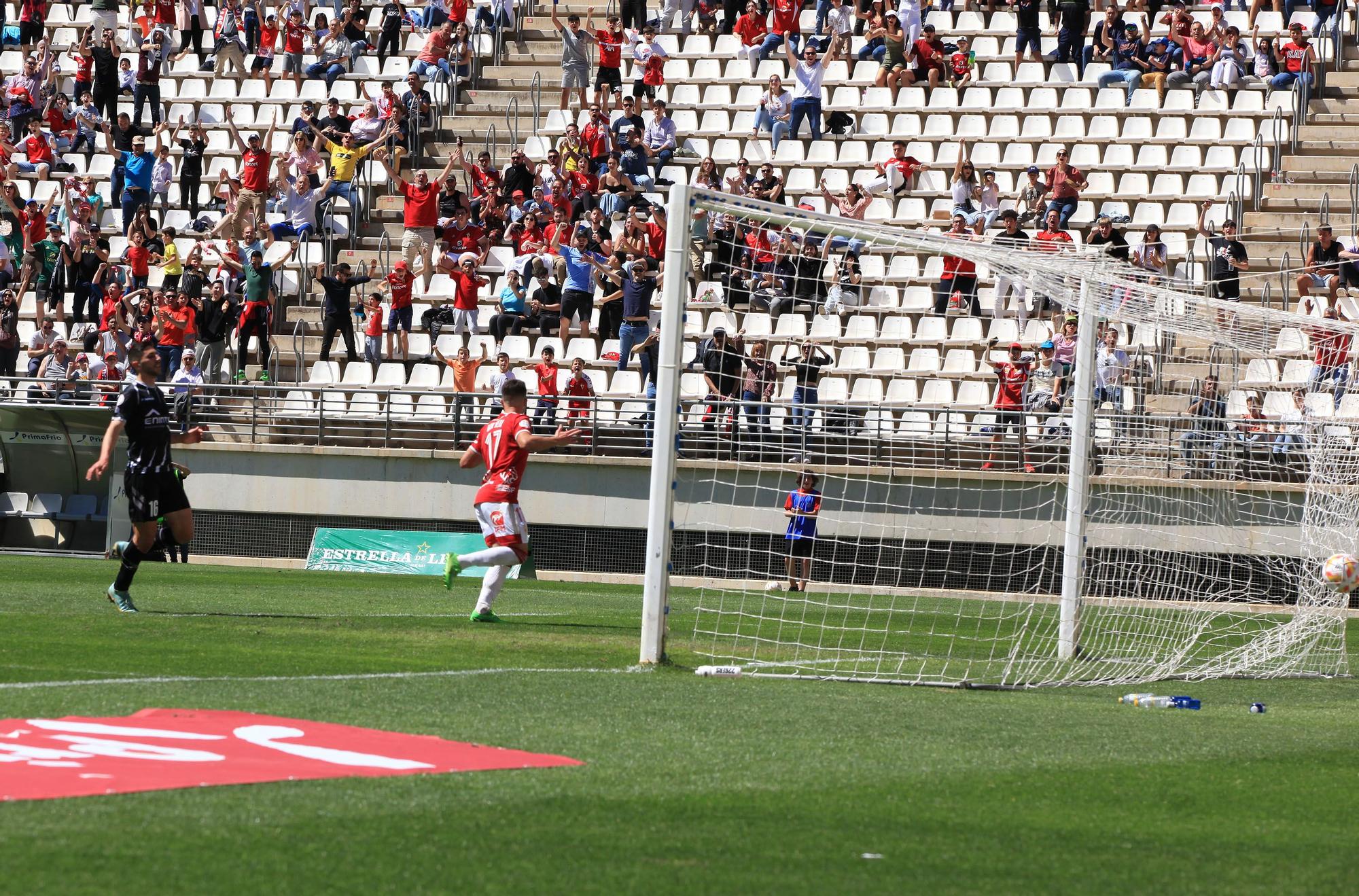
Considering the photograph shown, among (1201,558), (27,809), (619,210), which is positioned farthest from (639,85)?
(27,809)

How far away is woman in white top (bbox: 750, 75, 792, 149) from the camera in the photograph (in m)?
31.7

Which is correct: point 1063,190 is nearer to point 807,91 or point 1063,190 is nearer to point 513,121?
point 807,91

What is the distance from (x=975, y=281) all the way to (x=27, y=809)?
1839 centimetres

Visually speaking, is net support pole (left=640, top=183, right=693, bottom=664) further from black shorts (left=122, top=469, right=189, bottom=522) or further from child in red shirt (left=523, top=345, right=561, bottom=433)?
child in red shirt (left=523, top=345, right=561, bottom=433)

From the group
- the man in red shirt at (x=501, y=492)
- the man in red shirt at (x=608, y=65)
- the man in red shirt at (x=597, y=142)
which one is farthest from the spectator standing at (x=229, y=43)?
the man in red shirt at (x=501, y=492)

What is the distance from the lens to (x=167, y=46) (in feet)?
119

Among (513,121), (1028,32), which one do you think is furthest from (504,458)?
(513,121)

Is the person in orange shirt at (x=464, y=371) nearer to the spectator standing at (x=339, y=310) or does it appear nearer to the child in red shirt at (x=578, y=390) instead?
the child in red shirt at (x=578, y=390)

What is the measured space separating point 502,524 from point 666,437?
332cm

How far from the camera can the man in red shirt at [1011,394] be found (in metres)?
22.6

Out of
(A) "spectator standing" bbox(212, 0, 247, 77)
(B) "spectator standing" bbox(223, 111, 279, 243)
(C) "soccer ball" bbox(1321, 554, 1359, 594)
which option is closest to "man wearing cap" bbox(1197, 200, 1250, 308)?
(C) "soccer ball" bbox(1321, 554, 1359, 594)

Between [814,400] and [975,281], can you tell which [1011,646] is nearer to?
[814,400]

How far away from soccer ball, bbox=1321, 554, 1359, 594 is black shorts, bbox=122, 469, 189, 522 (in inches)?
363

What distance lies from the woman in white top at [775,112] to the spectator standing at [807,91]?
0.16 meters
